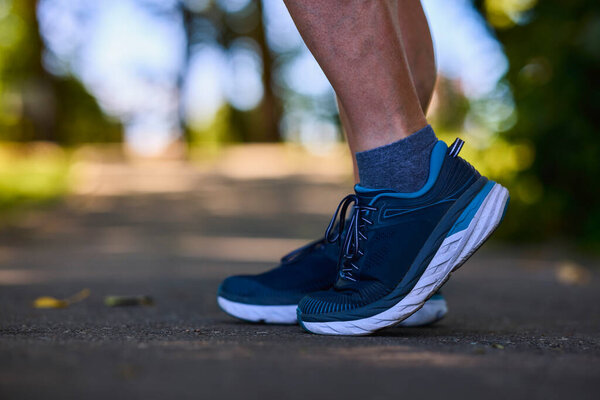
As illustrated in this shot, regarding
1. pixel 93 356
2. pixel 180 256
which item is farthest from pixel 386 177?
pixel 180 256

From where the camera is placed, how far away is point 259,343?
121cm

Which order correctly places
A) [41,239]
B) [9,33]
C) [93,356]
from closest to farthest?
1. [93,356]
2. [41,239]
3. [9,33]

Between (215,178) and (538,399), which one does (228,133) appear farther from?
(538,399)

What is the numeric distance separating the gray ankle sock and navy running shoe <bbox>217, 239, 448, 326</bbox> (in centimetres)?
29

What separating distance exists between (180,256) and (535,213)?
2821 millimetres

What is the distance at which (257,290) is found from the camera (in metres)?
1.65

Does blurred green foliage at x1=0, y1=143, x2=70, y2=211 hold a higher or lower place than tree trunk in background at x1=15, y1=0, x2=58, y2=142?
lower

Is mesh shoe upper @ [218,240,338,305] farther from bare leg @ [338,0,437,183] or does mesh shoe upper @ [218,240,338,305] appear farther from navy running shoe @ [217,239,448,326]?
bare leg @ [338,0,437,183]

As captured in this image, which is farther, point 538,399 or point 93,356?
point 93,356

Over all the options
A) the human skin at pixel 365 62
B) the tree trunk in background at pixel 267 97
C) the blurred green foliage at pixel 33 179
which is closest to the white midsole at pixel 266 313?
the human skin at pixel 365 62

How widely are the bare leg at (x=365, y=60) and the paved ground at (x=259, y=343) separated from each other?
0.46 meters

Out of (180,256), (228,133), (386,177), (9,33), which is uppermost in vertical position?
(9,33)

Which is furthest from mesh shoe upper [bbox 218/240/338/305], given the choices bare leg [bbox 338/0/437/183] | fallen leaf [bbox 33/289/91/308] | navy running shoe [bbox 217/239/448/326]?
fallen leaf [bbox 33/289/91/308]

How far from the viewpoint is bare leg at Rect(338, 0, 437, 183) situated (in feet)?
6.13
